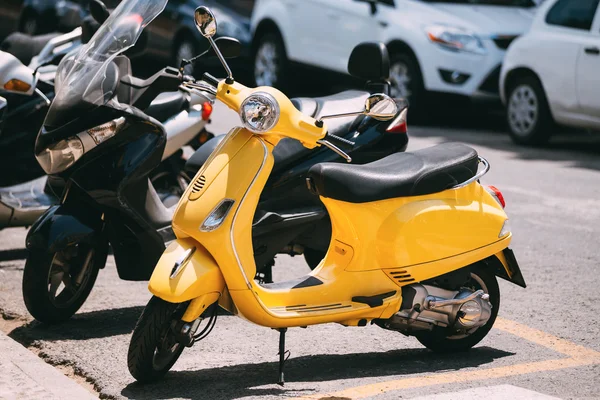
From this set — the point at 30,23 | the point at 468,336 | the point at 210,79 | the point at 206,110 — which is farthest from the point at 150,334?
the point at 30,23

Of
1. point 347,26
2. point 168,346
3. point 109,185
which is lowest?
point 347,26

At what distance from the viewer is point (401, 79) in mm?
13258

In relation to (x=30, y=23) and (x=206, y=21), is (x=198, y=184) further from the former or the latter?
(x=30, y=23)

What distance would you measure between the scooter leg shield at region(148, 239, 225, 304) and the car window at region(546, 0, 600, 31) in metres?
7.58

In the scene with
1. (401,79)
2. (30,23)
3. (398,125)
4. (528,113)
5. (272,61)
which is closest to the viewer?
(398,125)

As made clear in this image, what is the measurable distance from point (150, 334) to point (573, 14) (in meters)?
8.10

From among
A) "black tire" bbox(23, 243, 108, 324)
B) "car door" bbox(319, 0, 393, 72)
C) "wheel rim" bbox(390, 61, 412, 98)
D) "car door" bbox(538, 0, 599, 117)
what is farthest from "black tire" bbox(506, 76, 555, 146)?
"black tire" bbox(23, 243, 108, 324)

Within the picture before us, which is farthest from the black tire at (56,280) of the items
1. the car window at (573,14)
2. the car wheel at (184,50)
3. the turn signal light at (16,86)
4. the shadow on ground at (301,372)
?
the car wheel at (184,50)

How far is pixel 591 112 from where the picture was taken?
37.0 feet

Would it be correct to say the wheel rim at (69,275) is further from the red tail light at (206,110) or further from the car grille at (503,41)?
the car grille at (503,41)

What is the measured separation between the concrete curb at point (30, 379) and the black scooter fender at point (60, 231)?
54cm

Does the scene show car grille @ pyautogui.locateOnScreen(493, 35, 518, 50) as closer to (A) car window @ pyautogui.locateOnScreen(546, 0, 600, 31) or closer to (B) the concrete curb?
(A) car window @ pyautogui.locateOnScreen(546, 0, 600, 31)

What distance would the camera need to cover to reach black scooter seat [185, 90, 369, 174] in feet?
20.0

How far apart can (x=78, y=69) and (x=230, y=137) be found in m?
1.27
